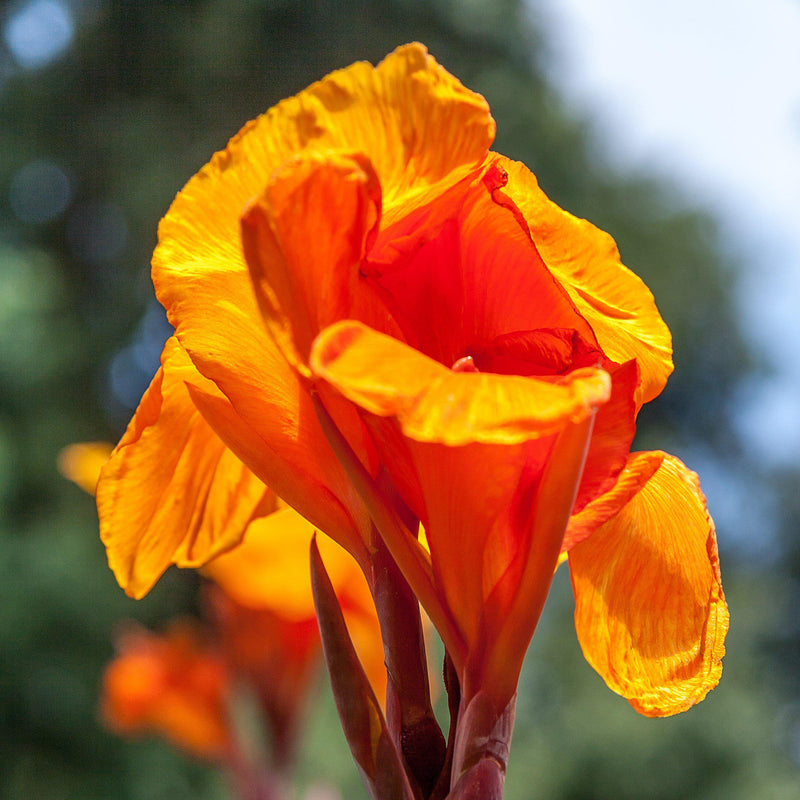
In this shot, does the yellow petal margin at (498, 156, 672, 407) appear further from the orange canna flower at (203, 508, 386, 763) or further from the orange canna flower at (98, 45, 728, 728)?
A: the orange canna flower at (203, 508, 386, 763)

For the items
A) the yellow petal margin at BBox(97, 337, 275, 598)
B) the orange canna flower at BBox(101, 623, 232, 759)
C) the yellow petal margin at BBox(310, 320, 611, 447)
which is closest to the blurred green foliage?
the orange canna flower at BBox(101, 623, 232, 759)

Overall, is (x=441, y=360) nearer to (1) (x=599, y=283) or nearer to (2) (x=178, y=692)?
(1) (x=599, y=283)

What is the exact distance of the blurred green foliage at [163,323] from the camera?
6488mm

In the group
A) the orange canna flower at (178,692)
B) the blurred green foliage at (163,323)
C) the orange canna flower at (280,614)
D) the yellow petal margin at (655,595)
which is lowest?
the blurred green foliage at (163,323)

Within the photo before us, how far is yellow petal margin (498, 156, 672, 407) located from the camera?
0.51 meters

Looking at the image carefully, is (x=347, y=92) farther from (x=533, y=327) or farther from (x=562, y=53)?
(x=562, y=53)

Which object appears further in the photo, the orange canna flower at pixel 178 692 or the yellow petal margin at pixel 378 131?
the orange canna flower at pixel 178 692

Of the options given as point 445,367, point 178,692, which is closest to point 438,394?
point 445,367

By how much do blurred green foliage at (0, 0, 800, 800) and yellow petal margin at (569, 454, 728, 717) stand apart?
425 centimetres

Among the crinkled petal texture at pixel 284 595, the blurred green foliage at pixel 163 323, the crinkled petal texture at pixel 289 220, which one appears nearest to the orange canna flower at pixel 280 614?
the crinkled petal texture at pixel 284 595

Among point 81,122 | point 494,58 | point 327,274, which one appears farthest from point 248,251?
point 494,58

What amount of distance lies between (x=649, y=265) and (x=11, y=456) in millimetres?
6889

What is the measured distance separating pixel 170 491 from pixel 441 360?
0.20 m

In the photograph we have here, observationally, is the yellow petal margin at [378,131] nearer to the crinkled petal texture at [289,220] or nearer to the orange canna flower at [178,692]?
the crinkled petal texture at [289,220]
